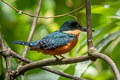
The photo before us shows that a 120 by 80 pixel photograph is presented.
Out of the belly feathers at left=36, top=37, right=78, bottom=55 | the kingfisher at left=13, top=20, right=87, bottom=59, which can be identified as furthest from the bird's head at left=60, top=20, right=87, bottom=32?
the belly feathers at left=36, top=37, right=78, bottom=55

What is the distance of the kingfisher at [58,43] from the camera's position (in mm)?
2301

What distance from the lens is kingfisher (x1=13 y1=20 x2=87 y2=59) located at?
7.55 ft

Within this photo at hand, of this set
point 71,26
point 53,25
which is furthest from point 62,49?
point 53,25

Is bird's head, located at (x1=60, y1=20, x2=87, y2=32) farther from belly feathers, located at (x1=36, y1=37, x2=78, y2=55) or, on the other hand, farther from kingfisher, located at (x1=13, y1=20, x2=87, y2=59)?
belly feathers, located at (x1=36, y1=37, x2=78, y2=55)

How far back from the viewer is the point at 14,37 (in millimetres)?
3340

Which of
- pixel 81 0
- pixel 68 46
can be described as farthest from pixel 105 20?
pixel 68 46

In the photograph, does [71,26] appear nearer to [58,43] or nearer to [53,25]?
[58,43]

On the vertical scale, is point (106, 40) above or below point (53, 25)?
above

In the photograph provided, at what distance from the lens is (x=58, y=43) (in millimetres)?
2350

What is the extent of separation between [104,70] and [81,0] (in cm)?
85

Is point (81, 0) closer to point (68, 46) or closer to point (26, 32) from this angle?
point (26, 32)

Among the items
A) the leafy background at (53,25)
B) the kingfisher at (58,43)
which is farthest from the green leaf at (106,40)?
the kingfisher at (58,43)

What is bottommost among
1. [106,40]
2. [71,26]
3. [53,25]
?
[53,25]

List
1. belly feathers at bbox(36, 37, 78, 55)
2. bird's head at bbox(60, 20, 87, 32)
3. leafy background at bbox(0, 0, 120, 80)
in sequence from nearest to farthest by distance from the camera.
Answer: belly feathers at bbox(36, 37, 78, 55) < bird's head at bbox(60, 20, 87, 32) < leafy background at bbox(0, 0, 120, 80)
